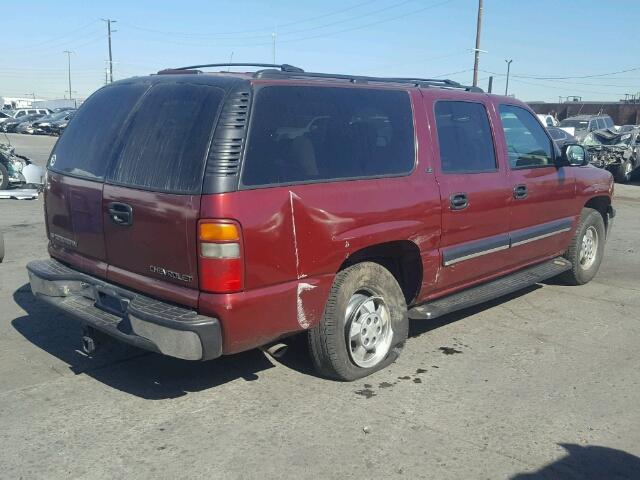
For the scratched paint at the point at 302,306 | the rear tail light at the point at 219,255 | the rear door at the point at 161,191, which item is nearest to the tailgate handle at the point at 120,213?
the rear door at the point at 161,191

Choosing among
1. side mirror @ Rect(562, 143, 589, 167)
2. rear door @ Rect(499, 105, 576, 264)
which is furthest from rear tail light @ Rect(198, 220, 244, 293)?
side mirror @ Rect(562, 143, 589, 167)

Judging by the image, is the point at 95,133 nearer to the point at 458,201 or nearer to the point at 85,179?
the point at 85,179

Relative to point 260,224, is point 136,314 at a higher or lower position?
lower

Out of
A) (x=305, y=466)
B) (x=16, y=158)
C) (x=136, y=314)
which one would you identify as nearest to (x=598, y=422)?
(x=305, y=466)

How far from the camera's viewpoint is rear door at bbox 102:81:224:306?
350 cm

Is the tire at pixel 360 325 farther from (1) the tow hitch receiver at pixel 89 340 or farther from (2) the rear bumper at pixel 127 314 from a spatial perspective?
(1) the tow hitch receiver at pixel 89 340

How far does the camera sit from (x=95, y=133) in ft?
14.1

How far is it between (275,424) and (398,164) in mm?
1908

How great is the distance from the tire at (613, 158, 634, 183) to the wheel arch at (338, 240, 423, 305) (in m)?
17.3

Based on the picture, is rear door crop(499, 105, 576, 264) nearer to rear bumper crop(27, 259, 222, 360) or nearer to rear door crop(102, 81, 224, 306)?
rear door crop(102, 81, 224, 306)

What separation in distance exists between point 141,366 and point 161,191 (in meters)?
1.52

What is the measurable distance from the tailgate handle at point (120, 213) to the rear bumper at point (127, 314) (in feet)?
1.38

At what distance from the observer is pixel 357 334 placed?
425 centimetres

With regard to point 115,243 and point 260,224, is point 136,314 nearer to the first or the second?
point 115,243
